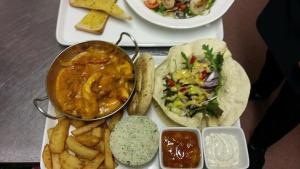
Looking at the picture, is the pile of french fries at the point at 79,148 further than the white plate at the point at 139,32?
No

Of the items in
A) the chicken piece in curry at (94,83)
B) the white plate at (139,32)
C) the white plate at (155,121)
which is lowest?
the white plate at (155,121)

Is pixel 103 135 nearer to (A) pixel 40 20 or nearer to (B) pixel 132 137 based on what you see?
(B) pixel 132 137

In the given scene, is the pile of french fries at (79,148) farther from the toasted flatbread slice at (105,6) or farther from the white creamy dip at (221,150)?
the toasted flatbread slice at (105,6)

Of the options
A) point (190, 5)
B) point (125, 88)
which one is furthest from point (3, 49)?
point (190, 5)

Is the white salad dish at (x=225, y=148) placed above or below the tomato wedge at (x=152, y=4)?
below

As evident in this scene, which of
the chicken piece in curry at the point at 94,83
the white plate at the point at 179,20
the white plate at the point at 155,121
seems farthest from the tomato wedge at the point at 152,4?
the white plate at the point at 155,121

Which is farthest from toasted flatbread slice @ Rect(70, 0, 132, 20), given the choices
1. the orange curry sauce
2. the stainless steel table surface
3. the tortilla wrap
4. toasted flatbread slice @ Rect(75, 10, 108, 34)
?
the orange curry sauce
